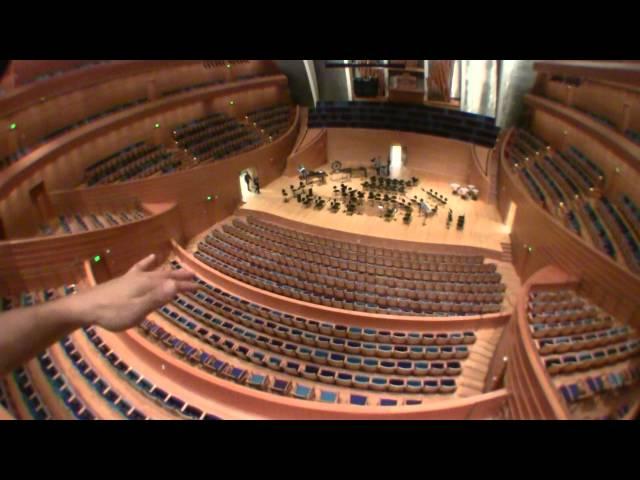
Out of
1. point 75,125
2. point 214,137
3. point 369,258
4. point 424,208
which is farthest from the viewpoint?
point 214,137

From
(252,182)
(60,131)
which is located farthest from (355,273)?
(60,131)

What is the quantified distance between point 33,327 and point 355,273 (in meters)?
6.21

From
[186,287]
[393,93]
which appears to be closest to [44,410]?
[186,287]

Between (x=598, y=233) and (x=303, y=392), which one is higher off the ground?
(x=598, y=233)

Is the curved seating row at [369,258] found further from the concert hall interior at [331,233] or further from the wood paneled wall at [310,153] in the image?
the wood paneled wall at [310,153]

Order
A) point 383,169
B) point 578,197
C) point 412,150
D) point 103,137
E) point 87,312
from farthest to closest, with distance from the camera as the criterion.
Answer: point 412,150 → point 383,169 → point 103,137 → point 578,197 → point 87,312

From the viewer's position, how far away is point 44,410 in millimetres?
4418

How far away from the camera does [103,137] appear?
924 centimetres

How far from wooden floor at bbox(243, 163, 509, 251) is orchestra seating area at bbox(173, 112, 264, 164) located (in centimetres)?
140

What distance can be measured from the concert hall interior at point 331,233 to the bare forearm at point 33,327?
0.21ft

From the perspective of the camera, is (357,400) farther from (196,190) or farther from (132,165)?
(132,165)

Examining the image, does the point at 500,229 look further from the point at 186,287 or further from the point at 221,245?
the point at 186,287

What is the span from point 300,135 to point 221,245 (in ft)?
19.1

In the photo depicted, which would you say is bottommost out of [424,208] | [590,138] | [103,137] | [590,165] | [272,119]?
[424,208]
